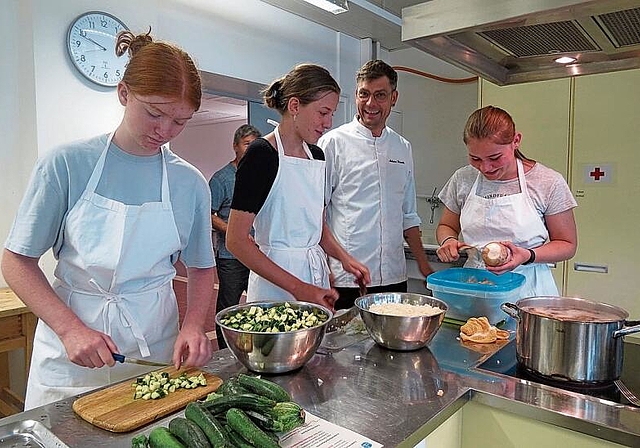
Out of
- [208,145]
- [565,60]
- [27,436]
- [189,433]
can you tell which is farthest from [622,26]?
[208,145]

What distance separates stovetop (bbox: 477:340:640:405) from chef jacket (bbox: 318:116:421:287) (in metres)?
0.83

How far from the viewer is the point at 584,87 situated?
254 centimetres

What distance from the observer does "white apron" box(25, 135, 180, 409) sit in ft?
3.45

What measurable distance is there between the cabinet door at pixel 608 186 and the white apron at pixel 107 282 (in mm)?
2261

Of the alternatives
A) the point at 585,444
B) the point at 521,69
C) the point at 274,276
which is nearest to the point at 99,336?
the point at 274,276

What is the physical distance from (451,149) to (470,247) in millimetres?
2468

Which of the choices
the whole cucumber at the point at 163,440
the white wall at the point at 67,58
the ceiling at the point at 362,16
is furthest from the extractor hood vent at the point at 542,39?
the ceiling at the point at 362,16

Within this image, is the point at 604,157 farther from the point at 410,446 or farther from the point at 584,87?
the point at 410,446

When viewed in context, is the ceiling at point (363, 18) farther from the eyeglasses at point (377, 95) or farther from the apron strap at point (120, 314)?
the apron strap at point (120, 314)

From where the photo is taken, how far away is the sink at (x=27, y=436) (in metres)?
0.74

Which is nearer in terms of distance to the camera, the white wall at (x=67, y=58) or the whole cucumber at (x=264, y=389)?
the whole cucumber at (x=264, y=389)

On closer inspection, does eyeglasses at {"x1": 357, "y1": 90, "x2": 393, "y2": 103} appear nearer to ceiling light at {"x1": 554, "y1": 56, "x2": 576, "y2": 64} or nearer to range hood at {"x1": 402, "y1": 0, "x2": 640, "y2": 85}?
range hood at {"x1": 402, "y1": 0, "x2": 640, "y2": 85}

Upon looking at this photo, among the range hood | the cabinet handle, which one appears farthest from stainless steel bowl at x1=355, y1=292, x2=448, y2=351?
the cabinet handle

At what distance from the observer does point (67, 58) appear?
2.31 metres
